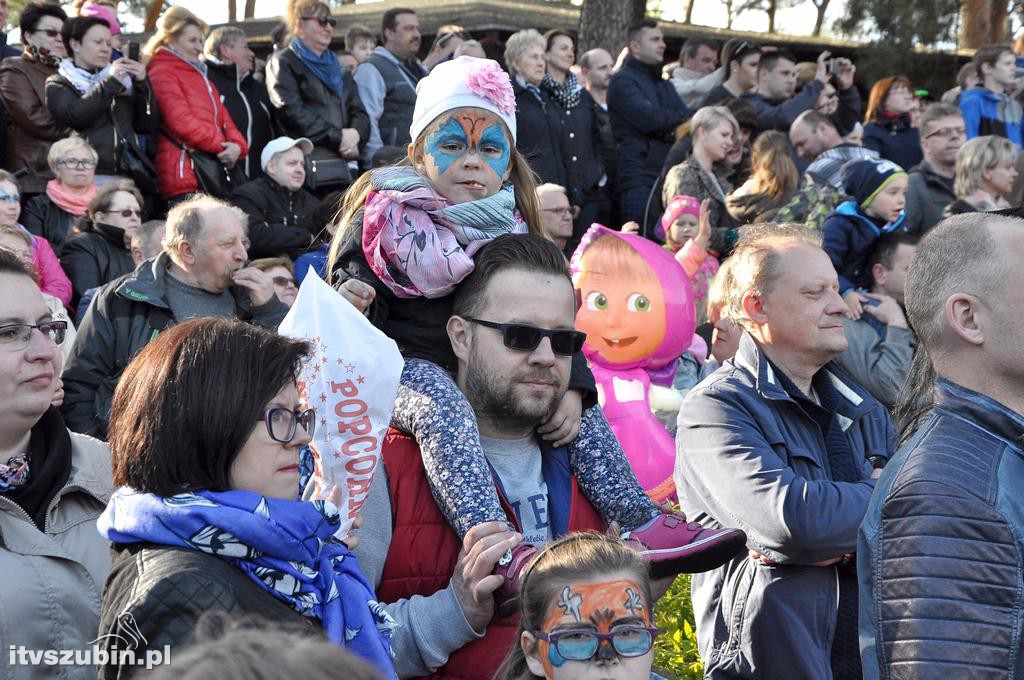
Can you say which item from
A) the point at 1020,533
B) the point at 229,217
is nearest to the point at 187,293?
the point at 229,217

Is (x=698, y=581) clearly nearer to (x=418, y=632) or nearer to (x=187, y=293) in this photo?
(x=418, y=632)

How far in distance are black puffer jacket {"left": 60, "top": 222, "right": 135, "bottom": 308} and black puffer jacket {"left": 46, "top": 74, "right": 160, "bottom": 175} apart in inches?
44.7

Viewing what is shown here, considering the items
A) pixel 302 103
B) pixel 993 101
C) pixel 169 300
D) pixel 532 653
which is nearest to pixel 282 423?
pixel 532 653

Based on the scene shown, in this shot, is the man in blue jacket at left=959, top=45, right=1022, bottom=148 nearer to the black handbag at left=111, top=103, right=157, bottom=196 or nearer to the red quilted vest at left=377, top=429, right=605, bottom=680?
the black handbag at left=111, top=103, right=157, bottom=196

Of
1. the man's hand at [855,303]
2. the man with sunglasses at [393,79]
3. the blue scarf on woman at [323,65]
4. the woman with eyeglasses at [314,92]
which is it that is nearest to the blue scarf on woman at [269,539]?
the man's hand at [855,303]

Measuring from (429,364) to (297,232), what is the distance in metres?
4.96

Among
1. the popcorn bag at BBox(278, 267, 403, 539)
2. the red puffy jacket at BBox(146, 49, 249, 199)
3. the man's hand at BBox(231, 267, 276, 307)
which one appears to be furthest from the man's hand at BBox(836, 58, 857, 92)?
the popcorn bag at BBox(278, 267, 403, 539)

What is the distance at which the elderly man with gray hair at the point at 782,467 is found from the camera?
138 inches

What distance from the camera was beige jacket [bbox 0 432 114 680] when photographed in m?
2.96

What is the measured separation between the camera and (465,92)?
3926mm

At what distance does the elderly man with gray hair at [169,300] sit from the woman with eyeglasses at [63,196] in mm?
2248

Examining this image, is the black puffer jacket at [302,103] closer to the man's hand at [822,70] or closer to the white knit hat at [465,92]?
the man's hand at [822,70]

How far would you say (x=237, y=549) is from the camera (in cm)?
252

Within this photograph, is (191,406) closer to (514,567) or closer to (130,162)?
(514,567)
